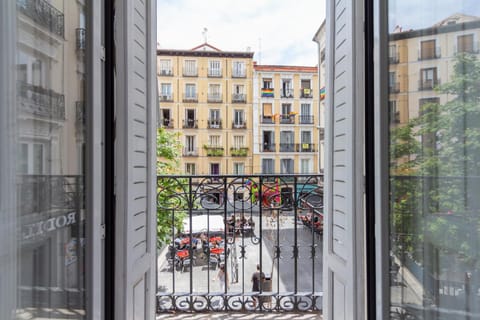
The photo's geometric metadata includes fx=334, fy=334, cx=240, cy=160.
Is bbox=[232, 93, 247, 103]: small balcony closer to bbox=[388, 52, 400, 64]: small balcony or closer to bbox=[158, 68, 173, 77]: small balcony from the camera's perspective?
bbox=[158, 68, 173, 77]: small balcony

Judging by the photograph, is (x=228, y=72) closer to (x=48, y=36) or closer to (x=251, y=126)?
(x=251, y=126)

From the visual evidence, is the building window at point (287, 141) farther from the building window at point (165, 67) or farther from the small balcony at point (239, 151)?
the building window at point (165, 67)

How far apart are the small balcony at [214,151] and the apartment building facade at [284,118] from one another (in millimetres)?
1432

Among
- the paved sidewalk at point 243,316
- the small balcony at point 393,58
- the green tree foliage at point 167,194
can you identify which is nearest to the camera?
the small balcony at point 393,58

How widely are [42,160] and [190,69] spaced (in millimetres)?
13728

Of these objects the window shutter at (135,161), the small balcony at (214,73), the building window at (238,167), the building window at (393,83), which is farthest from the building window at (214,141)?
the building window at (393,83)

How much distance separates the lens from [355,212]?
1411mm

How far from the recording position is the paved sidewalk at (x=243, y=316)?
251cm

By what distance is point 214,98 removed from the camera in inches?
572

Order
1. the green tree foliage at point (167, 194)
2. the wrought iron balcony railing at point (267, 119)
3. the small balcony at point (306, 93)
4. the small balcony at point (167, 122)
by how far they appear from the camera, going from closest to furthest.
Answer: the green tree foliage at point (167, 194)
the small balcony at point (167, 122)
the small balcony at point (306, 93)
the wrought iron balcony railing at point (267, 119)

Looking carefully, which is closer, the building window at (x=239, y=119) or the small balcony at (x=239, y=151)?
the small balcony at (x=239, y=151)

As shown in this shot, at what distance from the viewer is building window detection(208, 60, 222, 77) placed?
45.8ft

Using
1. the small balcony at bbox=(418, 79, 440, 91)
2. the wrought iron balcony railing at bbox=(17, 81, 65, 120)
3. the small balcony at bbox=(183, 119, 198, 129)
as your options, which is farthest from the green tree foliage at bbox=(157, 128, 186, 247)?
the small balcony at bbox=(183, 119, 198, 129)

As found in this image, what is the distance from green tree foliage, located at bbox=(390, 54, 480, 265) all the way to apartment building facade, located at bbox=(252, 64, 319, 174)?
42.0ft
